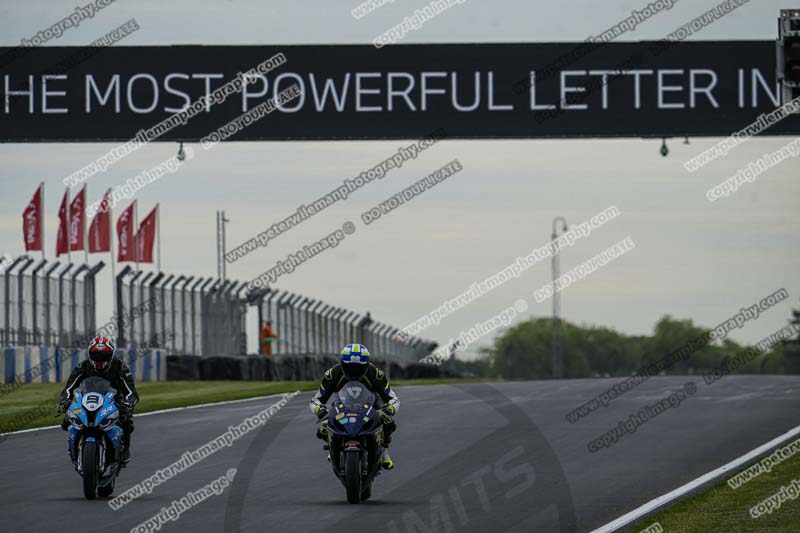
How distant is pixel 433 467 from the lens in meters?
15.9

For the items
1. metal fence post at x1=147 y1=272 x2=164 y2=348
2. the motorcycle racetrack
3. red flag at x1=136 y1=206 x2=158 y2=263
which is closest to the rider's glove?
the motorcycle racetrack

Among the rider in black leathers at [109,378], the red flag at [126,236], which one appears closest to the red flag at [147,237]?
the red flag at [126,236]

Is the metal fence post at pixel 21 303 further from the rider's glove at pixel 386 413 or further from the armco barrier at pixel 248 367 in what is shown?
the rider's glove at pixel 386 413

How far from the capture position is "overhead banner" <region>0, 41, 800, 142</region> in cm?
2330

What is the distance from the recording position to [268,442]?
18609mm

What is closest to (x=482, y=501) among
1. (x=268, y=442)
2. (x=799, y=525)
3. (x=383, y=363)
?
(x=799, y=525)

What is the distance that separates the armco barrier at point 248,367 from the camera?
36156 millimetres

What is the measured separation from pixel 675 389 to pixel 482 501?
15001 mm

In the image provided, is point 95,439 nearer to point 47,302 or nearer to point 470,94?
point 470,94

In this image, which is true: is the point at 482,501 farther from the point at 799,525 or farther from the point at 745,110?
the point at 745,110

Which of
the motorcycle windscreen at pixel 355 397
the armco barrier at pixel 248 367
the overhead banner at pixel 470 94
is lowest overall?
the motorcycle windscreen at pixel 355 397

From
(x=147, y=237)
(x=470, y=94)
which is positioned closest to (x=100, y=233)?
(x=147, y=237)

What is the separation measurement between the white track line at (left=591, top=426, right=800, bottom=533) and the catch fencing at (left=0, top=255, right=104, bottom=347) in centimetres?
1648

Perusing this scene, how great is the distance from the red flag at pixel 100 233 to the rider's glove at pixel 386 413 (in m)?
32.2
